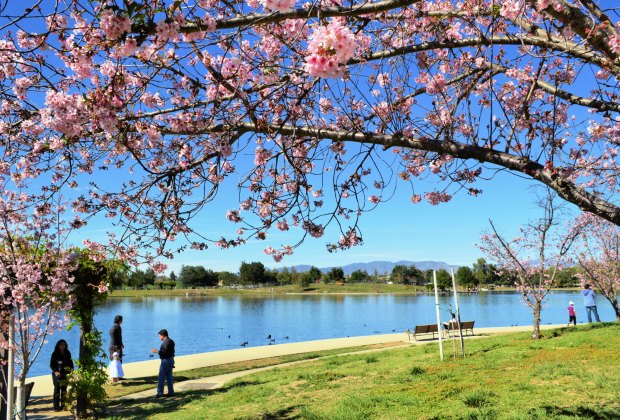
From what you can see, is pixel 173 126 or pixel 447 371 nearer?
pixel 173 126

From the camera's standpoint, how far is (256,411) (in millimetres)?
7520

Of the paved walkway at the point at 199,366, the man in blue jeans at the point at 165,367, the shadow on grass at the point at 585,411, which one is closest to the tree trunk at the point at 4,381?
the paved walkway at the point at 199,366

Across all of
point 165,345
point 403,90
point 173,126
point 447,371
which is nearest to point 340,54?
point 173,126

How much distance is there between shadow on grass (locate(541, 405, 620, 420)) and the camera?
17.8 ft

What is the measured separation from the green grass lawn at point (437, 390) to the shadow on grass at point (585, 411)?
0.4 inches

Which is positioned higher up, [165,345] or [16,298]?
[16,298]

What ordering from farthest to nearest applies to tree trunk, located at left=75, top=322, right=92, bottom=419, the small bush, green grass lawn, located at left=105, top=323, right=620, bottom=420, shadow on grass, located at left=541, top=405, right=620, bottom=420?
1. the small bush
2. tree trunk, located at left=75, top=322, right=92, bottom=419
3. green grass lawn, located at left=105, top=323, right=620, bottom=420
4. shadow on grass, located at left=541, top=405, right=620, bottom=420

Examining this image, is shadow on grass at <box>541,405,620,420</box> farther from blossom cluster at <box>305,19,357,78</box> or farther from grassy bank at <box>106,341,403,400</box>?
grassy bank at <box>106,341,403,400</box>

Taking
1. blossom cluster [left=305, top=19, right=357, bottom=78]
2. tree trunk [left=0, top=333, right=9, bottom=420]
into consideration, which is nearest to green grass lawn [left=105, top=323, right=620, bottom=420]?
tree trunk [left=0, top=333, right=9, bottom=420]

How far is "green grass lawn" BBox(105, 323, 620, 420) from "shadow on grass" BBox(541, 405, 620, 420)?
0.03ft

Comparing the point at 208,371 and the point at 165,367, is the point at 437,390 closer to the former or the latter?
the point at 165,367

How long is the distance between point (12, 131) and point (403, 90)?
4.06m

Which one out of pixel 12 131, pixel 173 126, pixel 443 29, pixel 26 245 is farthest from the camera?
pixel 26 245

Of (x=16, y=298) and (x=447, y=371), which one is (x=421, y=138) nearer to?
(x=16, y=298)
